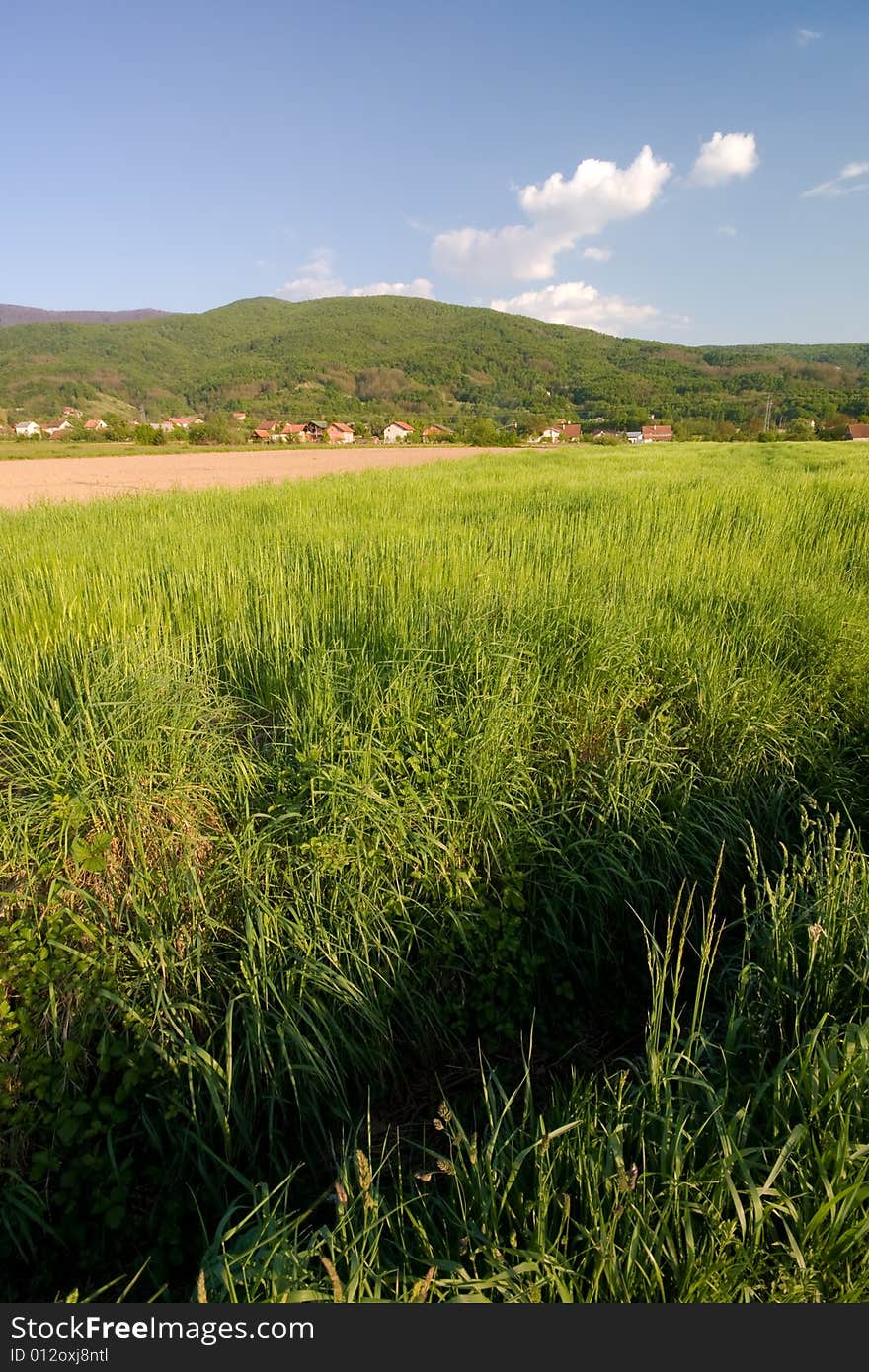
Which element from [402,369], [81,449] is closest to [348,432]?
[81,449]

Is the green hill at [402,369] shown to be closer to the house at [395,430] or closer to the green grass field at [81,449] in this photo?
the house at [395,430]

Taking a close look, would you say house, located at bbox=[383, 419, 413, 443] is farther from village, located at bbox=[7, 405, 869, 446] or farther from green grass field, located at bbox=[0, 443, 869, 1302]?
green grass field, located at bbox=[0, 443, 869, 1302]

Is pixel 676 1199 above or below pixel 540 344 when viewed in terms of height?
below

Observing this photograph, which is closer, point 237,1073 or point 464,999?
point 237,1073

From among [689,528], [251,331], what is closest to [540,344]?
[251,331]

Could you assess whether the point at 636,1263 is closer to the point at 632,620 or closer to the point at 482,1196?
the point at 482,1196

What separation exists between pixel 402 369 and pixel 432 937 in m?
136

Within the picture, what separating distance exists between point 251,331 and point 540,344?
67.9 metres

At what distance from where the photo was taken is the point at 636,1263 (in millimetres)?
1060

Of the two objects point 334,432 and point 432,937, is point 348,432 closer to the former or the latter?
point 334,432

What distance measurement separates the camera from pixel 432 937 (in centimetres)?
213

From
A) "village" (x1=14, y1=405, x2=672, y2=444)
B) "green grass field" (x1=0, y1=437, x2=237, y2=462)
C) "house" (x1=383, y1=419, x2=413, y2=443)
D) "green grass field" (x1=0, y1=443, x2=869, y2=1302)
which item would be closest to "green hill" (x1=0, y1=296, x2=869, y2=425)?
"village" (x1=14, y1=405, x2=672, y2=444)

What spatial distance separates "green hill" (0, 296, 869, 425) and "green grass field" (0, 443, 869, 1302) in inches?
3243

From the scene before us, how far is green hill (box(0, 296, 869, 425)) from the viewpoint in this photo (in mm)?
93500
